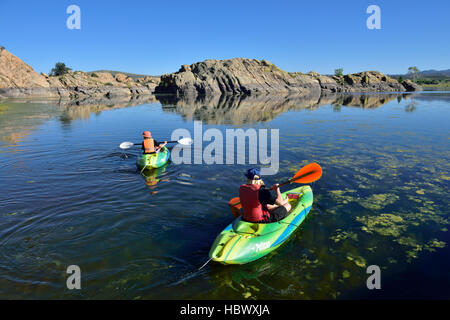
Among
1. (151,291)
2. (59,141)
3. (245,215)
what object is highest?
(59,141)

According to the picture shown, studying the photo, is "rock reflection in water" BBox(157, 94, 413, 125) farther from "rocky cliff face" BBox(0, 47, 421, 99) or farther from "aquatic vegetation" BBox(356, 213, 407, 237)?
"rocky cliff face" BBox(0, 47, 421, 99)

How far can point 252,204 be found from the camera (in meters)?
5.25

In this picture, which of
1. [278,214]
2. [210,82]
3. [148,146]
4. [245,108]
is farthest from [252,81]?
[278,214]

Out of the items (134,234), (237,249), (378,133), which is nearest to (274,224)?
(237,249)

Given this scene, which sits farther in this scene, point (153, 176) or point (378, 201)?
point (153, 176)

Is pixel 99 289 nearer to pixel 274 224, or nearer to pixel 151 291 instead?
pixel 151 291

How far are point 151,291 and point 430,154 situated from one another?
12378 mm

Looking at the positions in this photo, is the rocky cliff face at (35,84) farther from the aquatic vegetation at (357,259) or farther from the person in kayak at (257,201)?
the aquatic vegetation at (357,259)

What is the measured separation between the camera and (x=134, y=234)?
5738mm

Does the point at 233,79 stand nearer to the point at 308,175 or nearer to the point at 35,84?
the point at 35,84

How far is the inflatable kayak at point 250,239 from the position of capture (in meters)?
4.72

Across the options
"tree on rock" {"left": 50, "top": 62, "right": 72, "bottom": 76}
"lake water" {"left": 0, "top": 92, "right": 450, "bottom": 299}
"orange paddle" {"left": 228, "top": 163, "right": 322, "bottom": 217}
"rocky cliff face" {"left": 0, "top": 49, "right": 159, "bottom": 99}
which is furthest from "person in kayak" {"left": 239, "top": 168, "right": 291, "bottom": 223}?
"tree on rock" {"left": 50, "top": 62, "right": 72, "bottom": 76}

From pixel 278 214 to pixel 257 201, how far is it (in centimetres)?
72

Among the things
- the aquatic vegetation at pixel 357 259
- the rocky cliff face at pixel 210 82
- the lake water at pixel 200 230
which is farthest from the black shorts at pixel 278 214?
the rocky cliff face at pixel 210 82
